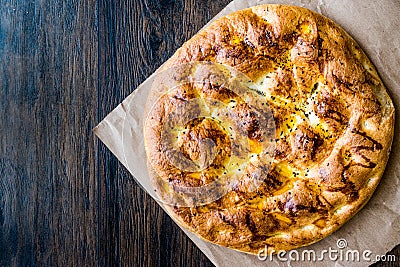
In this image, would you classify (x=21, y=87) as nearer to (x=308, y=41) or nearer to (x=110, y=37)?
(x=110, y=37)

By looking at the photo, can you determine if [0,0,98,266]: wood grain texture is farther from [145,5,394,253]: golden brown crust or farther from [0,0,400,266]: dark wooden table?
[145,5,394,253]: golden brown crust

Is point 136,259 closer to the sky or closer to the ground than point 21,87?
closer to the ground

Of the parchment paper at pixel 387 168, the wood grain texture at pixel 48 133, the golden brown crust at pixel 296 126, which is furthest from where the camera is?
the wood grain texture at pixel 48 133

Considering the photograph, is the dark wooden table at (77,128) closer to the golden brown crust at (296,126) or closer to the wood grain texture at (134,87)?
the wood grain texture at (134,87)

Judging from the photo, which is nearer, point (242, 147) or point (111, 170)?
point (242, 147)

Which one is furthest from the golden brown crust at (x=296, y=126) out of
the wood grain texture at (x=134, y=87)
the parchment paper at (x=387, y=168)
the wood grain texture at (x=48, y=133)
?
the wood grain texture at (x=48, y=133)

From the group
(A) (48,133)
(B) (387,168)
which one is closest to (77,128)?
(A) (48,133)

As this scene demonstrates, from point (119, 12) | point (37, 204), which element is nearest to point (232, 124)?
point (119, 12)

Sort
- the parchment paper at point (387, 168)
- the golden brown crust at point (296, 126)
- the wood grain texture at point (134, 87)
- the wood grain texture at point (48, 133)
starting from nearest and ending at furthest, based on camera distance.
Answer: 1. the golden brown crust at point (296, 126)
2. the parchment paper at point (387, 168)
3. the wood grain texture at point (134, 87)
4. the wood grain texture at point (48, 133)

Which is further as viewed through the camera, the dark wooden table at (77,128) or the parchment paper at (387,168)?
the dark wooden table at (77,128)
